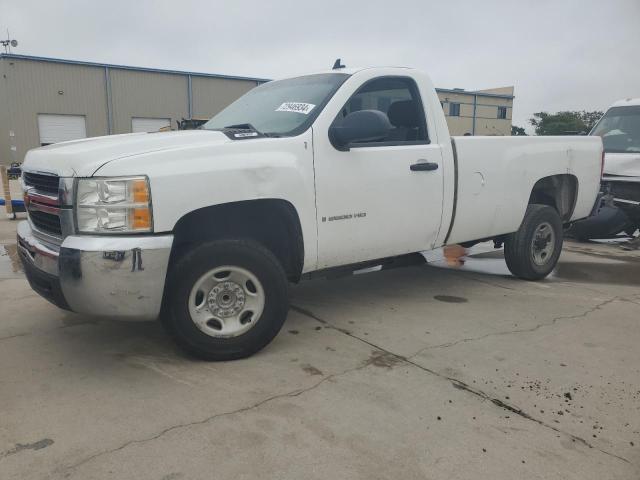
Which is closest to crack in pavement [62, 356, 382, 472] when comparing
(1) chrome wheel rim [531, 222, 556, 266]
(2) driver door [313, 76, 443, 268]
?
(2) driver door [313, 76, 443, 268]

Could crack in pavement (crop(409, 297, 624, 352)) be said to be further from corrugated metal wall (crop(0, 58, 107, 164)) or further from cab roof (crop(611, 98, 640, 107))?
corrugated metal wall (crop(0, 58, 107, 164))

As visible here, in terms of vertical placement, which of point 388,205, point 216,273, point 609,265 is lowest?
point 609,265

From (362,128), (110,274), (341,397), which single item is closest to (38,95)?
(362,128)

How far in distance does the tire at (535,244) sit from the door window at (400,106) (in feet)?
5.78

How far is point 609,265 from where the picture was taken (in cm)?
699

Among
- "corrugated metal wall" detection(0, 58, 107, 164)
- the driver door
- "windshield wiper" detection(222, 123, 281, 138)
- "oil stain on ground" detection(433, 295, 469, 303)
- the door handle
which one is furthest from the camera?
"corrugated metal wall" detection(0, 58, 107, 164)

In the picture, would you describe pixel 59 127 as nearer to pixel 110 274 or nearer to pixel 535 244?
pixel 535 244

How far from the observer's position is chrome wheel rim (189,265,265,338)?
3303 millimetres

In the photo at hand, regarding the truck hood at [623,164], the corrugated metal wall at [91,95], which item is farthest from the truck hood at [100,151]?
the corrugated metal wall at [91,95]

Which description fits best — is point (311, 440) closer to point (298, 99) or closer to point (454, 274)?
point (298, 99)

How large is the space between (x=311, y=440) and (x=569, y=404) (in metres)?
1.49

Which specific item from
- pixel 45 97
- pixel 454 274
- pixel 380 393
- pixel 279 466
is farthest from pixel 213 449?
pixel 45 97

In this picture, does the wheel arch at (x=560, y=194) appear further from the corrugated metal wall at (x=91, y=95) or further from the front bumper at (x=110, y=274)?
the corrugated metal wall at (x=91, y=95)

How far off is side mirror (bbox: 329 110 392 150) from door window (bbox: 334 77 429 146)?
2.11 ft
